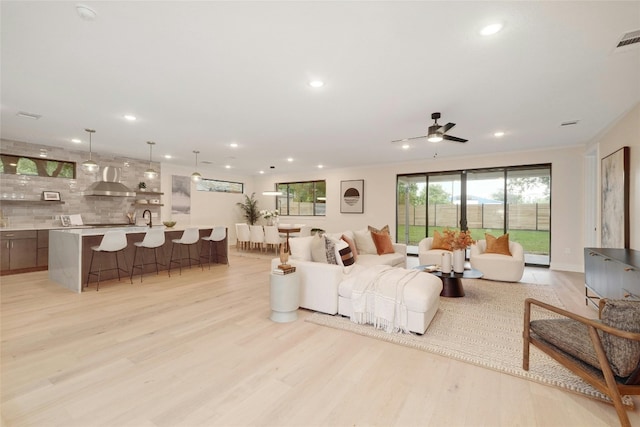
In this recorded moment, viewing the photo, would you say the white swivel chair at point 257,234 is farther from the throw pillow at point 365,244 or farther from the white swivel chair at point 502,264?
the white swivel chair at point 502,264

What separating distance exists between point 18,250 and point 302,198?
7.29 meters

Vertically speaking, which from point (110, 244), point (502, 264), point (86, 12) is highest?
point (86, 12)

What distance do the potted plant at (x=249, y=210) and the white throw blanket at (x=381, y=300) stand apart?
8.15 meters

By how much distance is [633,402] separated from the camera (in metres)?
1.96

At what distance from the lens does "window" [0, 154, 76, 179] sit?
579cm

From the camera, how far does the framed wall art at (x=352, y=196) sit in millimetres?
8969

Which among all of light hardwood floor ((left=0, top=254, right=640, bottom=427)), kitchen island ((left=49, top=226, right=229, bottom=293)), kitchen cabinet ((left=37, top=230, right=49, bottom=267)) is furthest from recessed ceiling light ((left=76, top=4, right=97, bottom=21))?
kitchen cabinet ((left=37, top=230, right=49, bottom=267))

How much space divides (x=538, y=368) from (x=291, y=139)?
15.8 feet

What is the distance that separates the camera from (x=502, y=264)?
516cm

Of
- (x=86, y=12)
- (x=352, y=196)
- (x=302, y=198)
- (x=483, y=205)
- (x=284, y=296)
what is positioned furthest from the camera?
(x=302, y=198)

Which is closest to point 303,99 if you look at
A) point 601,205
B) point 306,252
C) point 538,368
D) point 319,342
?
point 306,252

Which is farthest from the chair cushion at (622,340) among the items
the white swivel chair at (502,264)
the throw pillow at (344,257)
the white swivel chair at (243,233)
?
the white swivel chair at (243,233)

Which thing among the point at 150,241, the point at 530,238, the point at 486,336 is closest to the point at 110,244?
the point at 150,241

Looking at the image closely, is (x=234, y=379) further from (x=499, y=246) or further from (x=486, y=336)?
(x=499, y=246)
